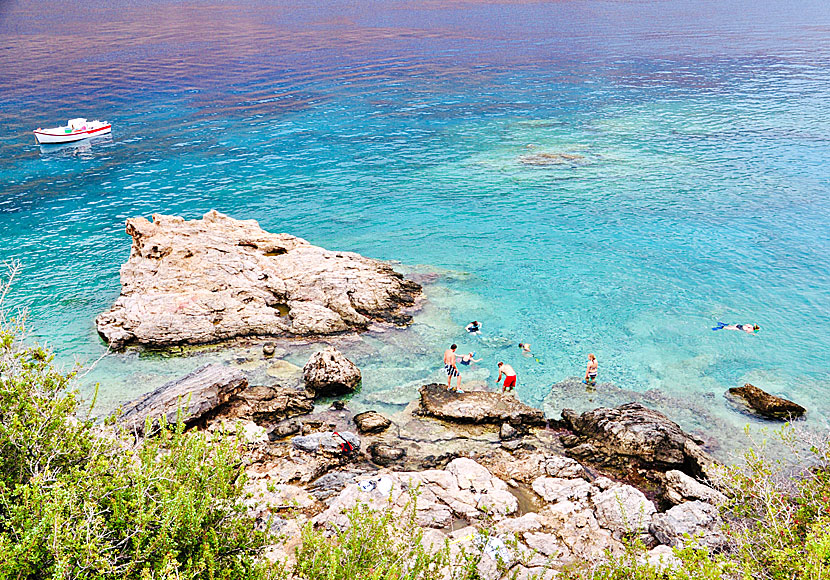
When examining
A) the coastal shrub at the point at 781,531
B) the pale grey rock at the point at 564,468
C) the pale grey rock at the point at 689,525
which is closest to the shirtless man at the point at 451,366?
the pale grey rock at the point at 564,468

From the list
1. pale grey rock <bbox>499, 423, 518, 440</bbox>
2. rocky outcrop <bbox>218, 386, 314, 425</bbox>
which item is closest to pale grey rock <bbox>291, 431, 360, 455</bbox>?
rocky outcrop <bbox>218, 386, 314, 425</bbox>

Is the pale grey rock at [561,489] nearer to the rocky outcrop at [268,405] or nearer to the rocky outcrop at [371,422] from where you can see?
the rocky outcrop at [371,422]

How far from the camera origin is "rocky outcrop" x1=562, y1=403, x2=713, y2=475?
18.4m

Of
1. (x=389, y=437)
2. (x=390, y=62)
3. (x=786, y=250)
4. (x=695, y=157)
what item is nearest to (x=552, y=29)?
(x=390, y=62)

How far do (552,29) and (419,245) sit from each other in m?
106

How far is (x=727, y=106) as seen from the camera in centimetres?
5981

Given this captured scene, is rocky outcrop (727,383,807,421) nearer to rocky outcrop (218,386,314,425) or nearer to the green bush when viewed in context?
rocky outcrop (218,386,314,425)

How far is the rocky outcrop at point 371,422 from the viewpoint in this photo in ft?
65.6

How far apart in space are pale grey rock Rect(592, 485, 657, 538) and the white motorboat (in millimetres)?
54793

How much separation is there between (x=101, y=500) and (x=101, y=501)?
0.05m

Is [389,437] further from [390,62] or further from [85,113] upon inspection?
[390,62]

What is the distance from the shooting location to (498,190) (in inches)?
1682

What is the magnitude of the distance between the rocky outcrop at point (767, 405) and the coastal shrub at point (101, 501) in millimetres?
18392

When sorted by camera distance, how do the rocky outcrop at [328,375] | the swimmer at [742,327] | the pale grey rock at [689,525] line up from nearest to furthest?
the pale grey rock at [689,525] < the rocky outcrop at [328,375] < the swimmer at [742,327]
